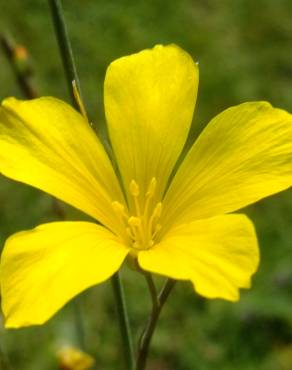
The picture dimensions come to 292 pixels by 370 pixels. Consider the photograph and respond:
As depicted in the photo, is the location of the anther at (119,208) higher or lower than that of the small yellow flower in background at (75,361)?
higher

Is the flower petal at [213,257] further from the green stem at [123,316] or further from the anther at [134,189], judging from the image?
the anther at [134,189]

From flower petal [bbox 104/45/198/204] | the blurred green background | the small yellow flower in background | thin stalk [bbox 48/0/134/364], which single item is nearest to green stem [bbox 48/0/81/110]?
thin stalk [bbox 48/0/134/364]

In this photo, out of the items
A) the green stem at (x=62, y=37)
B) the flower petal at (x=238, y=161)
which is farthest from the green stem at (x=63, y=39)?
the flower petal at (x=238, y=161)

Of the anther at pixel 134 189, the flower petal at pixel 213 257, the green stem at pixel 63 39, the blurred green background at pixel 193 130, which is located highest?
the green stem at pixel 63 39

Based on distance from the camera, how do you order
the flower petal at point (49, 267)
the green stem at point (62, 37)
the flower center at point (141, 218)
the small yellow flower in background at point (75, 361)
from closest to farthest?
the flower petal at point (49, 267)
the green stem at point (62, 37)
the flower center at point (141, 218)
the small yellow flower in background at point (75, 361)

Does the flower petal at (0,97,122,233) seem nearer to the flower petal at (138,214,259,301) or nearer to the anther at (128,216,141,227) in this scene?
the anther at (128,216,141,227)

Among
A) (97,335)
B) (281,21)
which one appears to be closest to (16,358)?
(97,335)

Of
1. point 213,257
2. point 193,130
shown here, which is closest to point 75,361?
point 213,257
